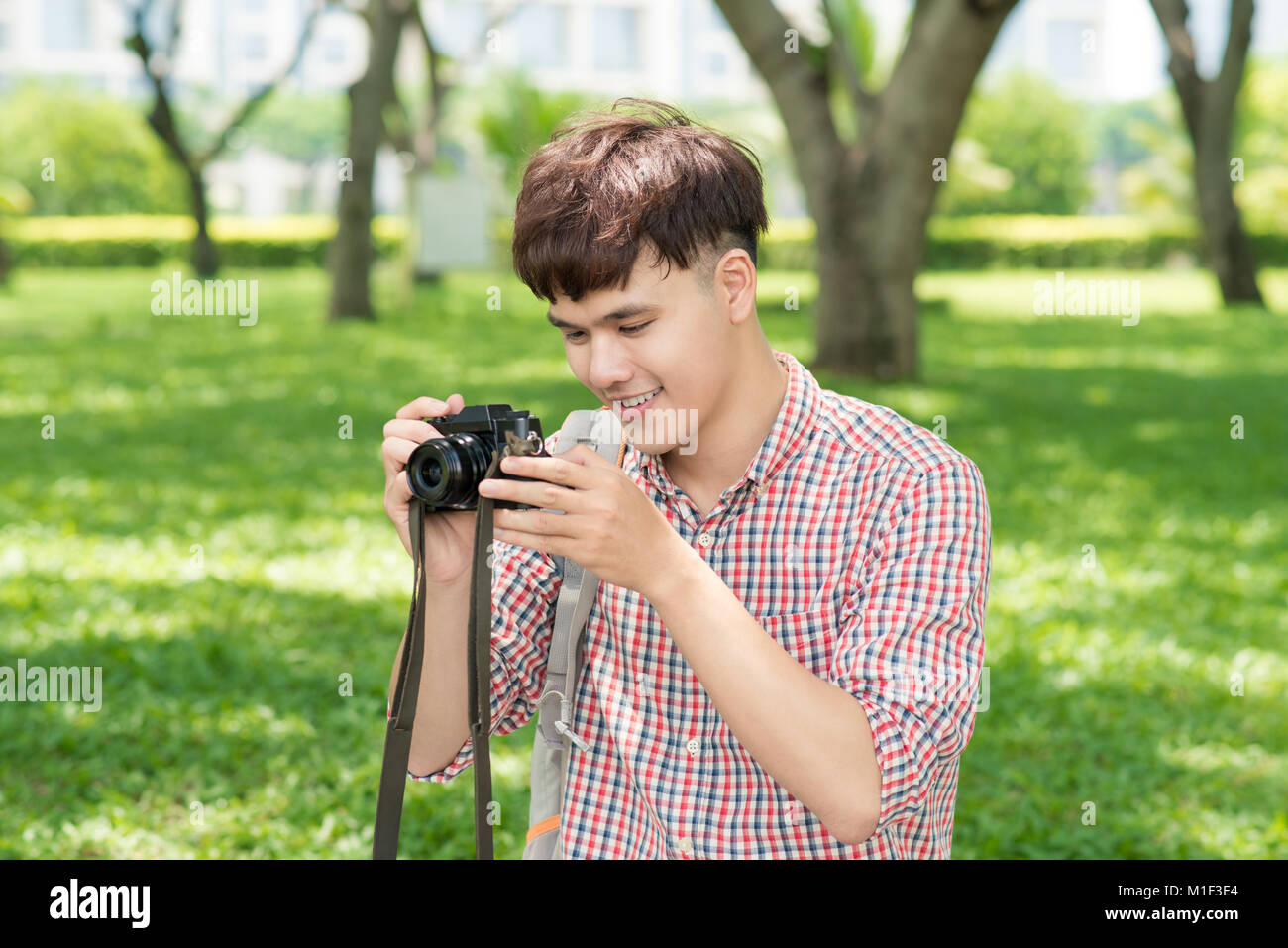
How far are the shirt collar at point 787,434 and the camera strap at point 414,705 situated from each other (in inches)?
14.4

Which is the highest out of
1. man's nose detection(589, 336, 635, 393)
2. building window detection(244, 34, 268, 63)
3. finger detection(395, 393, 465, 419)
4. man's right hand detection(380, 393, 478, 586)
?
building window detection(244, 34, 268, 63)

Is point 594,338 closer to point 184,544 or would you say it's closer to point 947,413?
point 184,544

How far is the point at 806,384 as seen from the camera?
1.97m

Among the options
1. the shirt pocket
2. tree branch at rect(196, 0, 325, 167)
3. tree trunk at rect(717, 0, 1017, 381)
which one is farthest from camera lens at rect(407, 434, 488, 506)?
tree branch at rect(196, 0, 325, 167)

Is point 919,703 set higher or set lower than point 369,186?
lower

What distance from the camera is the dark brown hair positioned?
5.84 ft

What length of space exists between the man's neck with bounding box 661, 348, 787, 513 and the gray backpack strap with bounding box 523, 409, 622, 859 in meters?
0.12

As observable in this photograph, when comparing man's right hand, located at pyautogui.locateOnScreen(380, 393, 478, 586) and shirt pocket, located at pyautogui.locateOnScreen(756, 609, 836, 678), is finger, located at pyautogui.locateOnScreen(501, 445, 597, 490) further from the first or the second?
shirt pocket, located at pyautogui.locateOnScreen(756, 609, 836, 678)

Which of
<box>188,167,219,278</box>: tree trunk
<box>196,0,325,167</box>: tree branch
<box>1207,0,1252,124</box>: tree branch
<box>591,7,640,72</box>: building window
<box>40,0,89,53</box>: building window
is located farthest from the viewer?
<box>591,7,640,72</box>: building window

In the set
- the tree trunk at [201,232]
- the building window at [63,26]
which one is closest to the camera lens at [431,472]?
the tree trunk at [201,232]

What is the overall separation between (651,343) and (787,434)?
0.85ft

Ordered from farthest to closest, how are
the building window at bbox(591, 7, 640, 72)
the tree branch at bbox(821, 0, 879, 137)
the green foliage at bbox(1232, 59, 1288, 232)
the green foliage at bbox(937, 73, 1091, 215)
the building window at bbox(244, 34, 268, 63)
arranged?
the building window at bbox(591, 7, 640, 72), the building window at bbox(244, 34, 268, 63), the green foliage at bbox(937, 73, 1091, 215), the green foliage at bbox(1232, 59, 1288, 232), the tree branch at bbox(821, 0, 879, 137)

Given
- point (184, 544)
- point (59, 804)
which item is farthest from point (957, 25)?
point (59, 804)
